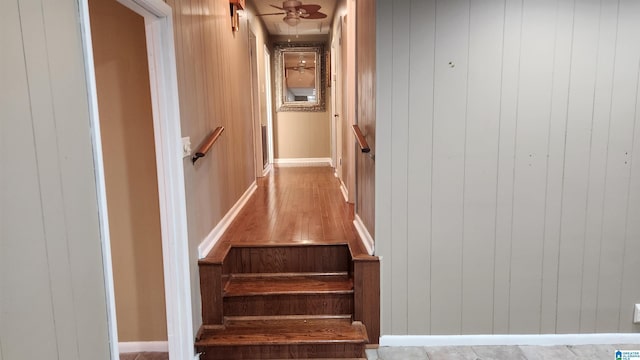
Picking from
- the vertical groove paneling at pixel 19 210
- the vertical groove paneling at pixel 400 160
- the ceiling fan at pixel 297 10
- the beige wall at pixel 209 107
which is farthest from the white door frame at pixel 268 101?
the vertical groove paneling at pixel 19 210

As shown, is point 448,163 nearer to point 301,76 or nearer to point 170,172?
point 170,172

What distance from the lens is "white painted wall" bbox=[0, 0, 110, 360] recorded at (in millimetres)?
978

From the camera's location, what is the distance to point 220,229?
3.07 m

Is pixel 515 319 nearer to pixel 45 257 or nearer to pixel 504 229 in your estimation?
pixel 504 229

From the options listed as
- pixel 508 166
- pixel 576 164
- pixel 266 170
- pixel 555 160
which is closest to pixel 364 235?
pixel 508 166

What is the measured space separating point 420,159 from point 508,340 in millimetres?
1260

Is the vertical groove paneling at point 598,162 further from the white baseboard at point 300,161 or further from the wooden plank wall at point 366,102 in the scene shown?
the white baseboard at point 300,161

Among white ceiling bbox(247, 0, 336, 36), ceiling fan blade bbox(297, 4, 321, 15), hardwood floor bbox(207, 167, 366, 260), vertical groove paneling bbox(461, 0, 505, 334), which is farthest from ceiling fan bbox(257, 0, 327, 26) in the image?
vertical groove paneling bbox(461, 0, 505, 334)

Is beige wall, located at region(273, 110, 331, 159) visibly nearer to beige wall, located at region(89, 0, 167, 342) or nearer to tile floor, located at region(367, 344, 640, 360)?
beige wall, located at region(89, 0, 167, 342)

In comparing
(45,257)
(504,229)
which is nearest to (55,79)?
(45,257)

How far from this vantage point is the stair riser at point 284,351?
2.40m

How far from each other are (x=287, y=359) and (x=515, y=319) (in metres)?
1.42

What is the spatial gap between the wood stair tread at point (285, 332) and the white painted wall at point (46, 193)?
1.11 m

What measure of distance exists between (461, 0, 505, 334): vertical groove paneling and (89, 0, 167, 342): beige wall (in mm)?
1839
